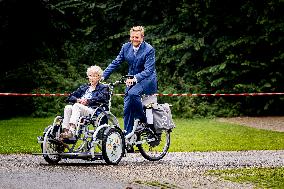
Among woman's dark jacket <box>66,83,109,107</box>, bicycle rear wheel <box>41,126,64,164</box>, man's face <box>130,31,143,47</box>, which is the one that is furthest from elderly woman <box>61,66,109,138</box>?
man's face <box>130,31,143,47</box>

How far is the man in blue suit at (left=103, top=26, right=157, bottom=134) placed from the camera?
11.2 m

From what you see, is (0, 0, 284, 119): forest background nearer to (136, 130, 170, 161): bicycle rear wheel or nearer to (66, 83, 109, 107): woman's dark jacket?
(136, 130, 170, 161): bicycle rear wheel

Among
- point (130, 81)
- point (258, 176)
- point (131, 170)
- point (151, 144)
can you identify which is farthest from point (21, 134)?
point (258, 176)

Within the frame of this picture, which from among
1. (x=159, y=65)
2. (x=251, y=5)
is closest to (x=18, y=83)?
(x=159, y=65)

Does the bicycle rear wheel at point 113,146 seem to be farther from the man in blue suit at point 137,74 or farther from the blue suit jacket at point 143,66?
the blue suit jacket at point 143,66

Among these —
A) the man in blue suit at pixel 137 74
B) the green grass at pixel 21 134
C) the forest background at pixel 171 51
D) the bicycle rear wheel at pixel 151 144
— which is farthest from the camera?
the forest background at pixel 171 51

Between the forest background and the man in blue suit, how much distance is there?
1089 cm

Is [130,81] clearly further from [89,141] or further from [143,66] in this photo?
[89,141]

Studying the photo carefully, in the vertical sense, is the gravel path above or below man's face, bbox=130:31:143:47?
below

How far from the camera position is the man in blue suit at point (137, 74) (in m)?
11.2

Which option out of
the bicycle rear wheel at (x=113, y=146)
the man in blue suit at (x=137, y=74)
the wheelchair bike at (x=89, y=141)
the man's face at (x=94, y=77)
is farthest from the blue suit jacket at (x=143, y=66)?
the bicycle rear wheel at (x=113, y=146)

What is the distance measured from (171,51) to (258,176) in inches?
664

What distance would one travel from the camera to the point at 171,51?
25734 millimetres

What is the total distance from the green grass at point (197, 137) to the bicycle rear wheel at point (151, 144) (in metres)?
1.67
